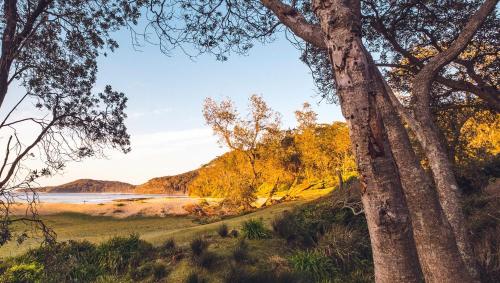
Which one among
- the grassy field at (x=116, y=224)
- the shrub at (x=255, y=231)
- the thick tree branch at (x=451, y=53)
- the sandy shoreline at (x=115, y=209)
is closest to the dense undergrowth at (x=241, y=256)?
the shrub at (x=255, y=231)

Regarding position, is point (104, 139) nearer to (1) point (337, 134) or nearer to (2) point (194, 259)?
(2) point (194, 259)

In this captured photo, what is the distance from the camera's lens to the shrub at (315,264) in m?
10.5

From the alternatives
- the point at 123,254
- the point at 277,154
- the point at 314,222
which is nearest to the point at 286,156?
the point at 277,154

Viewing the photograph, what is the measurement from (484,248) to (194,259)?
8.30 metres

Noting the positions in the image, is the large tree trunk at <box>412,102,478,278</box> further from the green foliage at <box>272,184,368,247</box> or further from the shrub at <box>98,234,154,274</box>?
the shrub at <box>98,234,154,274</box>

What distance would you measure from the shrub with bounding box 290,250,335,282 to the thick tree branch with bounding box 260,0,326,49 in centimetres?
781

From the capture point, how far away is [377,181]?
271cm

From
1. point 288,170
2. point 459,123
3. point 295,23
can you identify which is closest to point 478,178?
point 459,123

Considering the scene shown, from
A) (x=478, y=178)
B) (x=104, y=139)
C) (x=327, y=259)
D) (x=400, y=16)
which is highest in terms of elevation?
(x=400, y=16)

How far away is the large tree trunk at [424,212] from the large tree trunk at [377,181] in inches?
45.7

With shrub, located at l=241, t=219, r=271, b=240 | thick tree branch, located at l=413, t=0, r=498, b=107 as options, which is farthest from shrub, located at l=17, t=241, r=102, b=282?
thick tree branch, located at l=413, t=0, r=498, b=107

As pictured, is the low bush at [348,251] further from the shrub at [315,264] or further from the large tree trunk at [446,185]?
the large tree trunk at [446,185]

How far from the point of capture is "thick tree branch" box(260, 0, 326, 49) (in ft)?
14.3

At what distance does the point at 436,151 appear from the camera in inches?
250
